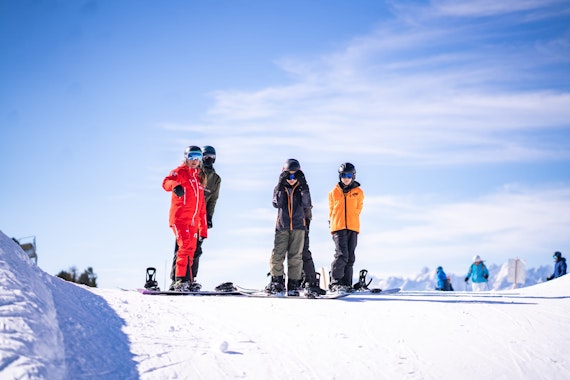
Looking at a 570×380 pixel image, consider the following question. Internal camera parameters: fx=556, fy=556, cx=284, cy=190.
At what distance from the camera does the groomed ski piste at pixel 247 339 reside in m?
4.41

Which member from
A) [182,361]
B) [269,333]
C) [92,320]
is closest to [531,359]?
[269,333]

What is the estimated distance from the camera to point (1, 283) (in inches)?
182

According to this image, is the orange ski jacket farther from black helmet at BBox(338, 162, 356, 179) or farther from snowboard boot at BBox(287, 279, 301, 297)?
snowboard boot at BBox(287, 279, 301, 297)

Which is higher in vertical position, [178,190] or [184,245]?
[178,190]

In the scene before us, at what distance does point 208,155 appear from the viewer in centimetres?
1075

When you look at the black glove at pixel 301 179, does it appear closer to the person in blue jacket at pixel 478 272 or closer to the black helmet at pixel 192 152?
the black helmet at pixel 192 152

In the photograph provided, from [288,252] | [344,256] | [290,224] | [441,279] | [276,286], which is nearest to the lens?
[276,286]

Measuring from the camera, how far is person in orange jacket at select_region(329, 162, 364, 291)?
34.2ft

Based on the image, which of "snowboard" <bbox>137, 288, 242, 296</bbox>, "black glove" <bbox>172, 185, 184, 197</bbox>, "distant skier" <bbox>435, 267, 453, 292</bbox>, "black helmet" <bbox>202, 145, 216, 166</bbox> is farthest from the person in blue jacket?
"black glove" <bbox>172, 185, 184, 197</bbox>

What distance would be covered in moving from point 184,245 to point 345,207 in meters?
3.12

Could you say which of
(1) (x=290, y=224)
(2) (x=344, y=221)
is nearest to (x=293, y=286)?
(1) (x=290, y=224)

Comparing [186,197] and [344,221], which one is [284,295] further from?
[186,197]

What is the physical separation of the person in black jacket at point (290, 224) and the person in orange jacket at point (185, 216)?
4.55 ft

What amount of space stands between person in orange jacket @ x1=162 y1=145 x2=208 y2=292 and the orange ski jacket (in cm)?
259
